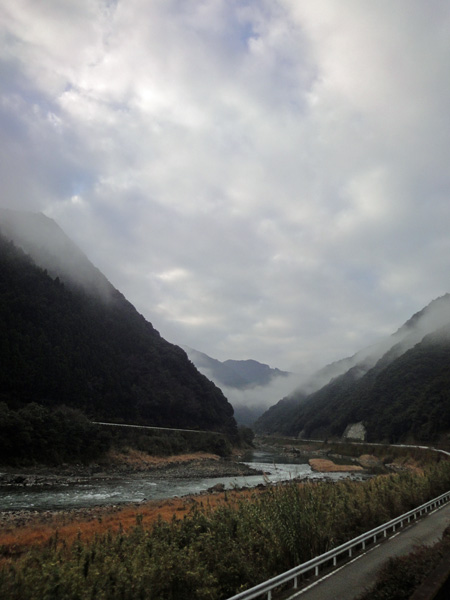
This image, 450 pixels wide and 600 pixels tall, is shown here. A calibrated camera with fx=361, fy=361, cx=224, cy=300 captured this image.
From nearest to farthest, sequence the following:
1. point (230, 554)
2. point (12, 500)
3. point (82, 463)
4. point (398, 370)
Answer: point (230, 554) < point (12, 500) < point (82, 463) < point (398, 370)

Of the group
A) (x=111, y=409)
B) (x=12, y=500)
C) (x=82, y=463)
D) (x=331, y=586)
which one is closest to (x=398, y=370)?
(x=111, y=409)

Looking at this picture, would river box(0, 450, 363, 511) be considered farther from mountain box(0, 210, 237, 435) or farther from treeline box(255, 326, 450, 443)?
treeline box(255, 326, 450, 443)

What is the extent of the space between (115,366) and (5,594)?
Answer: 89531 millimetres

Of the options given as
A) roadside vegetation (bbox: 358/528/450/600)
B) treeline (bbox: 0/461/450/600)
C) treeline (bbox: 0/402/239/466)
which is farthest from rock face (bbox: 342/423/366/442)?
roadside vegetation (bbox: 358/528/450/600)

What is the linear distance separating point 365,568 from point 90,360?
266 feet

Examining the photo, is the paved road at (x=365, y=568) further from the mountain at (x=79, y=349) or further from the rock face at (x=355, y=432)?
the rock face at (x=355, y=432)

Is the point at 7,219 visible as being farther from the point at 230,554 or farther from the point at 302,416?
the point at 302,416

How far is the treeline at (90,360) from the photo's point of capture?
63094mm

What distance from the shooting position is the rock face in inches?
3927

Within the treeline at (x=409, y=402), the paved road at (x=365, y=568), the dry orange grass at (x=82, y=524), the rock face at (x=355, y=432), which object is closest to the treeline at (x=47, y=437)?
the dry orange grass at (x=82, y=524)

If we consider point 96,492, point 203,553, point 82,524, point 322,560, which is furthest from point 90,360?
point 322,560

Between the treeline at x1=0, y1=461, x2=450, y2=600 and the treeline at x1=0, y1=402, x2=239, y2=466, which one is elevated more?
the treeline at x1=0, y1=461, x2=450, y2=600

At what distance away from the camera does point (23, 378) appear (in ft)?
194

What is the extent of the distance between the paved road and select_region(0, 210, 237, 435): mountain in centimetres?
5670
